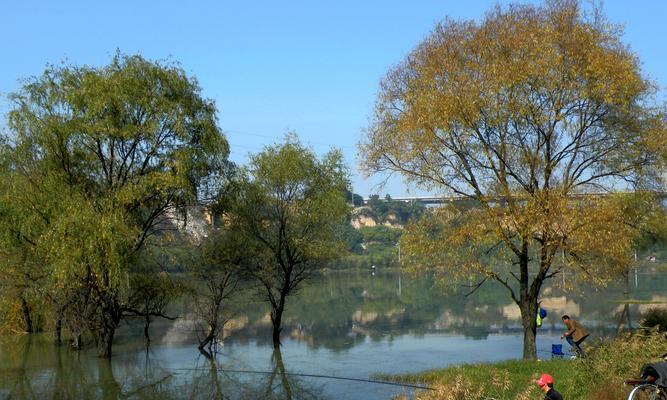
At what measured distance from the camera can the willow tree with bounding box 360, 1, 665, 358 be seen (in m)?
22.8

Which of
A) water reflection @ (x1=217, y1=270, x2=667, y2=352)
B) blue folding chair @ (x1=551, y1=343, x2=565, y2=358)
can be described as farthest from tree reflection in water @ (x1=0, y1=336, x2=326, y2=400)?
blue folding chair @ (x1=551, y1=343, x2=565, y2=358)

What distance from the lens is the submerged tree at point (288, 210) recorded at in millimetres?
33031

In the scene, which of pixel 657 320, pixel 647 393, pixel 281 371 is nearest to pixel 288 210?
pixel 281 371

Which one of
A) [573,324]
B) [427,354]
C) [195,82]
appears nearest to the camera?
[573,324]

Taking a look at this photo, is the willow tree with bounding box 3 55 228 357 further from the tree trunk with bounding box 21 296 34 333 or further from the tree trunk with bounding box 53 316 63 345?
the tree trunk with bounding box 21 296 34 333

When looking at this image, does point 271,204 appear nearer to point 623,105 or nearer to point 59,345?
point 59,345

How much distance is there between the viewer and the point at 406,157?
25.0 meters

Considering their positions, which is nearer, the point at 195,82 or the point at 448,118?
the point at 448,118

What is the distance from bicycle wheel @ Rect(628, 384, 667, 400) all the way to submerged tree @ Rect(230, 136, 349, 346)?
20.4 metres

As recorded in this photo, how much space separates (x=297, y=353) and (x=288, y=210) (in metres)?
6.35

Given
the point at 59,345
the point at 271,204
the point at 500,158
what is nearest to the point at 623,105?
the point at 500,158

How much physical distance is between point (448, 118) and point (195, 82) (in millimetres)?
12742

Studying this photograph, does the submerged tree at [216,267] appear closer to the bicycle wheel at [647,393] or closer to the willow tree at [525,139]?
the willow tree at [525,139]

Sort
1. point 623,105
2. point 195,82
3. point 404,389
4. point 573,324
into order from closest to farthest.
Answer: point 404,389
point 573,324
point 623,105
point 195,82
